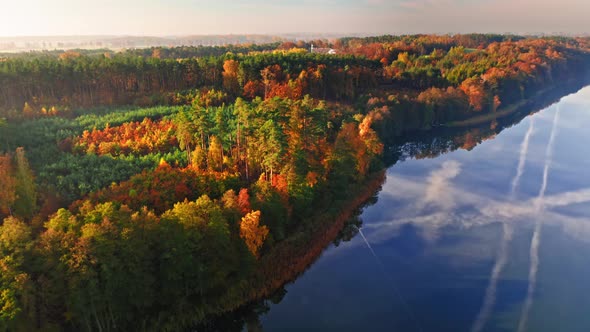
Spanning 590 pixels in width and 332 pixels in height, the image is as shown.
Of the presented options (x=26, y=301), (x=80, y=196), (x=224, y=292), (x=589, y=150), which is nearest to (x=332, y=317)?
(x=224, y=292)

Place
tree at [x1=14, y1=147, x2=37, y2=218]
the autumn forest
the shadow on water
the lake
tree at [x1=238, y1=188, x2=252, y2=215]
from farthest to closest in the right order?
tree at [x1=238, y1=188, x2=252, y2=215]
tree at [x1=14, y1=147, x2=37, y2=218]
the lake
the shadow on water
the autumn forest

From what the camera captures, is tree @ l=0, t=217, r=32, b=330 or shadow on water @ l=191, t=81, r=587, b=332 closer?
tree @ l=0, t=217, r=32, b=330

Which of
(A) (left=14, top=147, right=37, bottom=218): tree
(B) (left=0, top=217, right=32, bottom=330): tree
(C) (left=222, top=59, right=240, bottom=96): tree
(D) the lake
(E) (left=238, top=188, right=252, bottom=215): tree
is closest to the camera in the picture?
(B) (left=0, top=217, right=32, bottom=330): tree

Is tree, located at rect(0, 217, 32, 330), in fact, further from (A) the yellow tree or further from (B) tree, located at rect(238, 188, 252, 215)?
(B) tree, located at rect(238, 188, 252, 215)

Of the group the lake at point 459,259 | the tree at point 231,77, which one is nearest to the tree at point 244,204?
the lake at point 459,259

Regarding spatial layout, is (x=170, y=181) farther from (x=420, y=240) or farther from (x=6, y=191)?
(x=420, y=240)

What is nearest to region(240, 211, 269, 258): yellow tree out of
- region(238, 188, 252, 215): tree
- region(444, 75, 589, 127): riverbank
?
region(238, 188, 252, 215): tree

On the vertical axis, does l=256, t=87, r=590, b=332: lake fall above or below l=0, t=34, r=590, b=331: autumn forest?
below

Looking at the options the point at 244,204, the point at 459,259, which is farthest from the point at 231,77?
the point at 459,259

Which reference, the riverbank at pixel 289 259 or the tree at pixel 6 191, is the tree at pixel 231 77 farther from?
the tree at pixel 6 191
